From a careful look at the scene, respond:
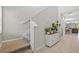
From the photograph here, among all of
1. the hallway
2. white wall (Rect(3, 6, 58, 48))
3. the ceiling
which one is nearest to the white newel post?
white wall (Rect(3, 6, 58, 48))

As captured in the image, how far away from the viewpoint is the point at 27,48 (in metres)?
2.04

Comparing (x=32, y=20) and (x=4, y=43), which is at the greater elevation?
(x=32, y=20)

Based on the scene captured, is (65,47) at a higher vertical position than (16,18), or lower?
lower

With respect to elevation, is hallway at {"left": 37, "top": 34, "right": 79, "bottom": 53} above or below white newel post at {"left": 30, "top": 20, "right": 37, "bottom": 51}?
below

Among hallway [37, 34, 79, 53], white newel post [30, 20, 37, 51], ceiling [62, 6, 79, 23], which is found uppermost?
ceiling [62, 6, 79, 23]

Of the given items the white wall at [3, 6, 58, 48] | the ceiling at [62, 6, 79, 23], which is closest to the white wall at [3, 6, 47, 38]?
the white wall at [3, 6, 58, 48]

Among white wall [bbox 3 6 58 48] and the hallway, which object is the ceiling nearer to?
white wall [bbox 3 6 58 48]

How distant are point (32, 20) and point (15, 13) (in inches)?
12.9

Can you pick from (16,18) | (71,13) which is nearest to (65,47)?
(71,13)

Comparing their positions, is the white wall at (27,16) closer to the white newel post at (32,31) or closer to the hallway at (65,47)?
the white newel post at (32,31)

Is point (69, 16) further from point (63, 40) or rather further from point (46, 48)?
point (46, 48)

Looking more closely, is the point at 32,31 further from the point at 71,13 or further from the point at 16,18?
the point at 71,13
